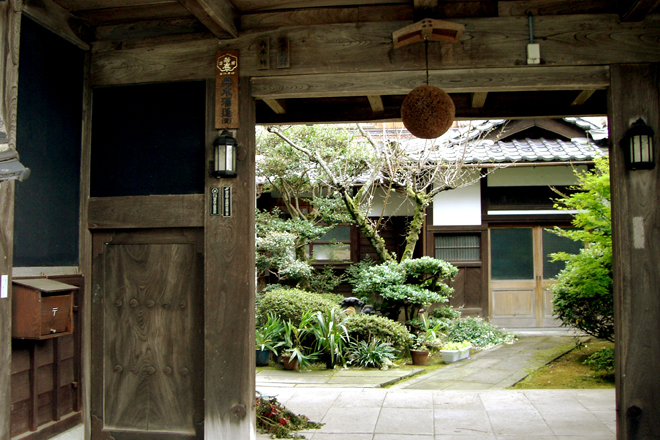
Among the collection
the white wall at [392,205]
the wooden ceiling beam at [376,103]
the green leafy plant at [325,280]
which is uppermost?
the wooden ceiling beam at [376,103]

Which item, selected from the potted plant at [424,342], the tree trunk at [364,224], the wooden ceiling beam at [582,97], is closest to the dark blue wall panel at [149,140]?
the wooden ceiling beam at [582,97]

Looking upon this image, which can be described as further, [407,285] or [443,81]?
[407,285]

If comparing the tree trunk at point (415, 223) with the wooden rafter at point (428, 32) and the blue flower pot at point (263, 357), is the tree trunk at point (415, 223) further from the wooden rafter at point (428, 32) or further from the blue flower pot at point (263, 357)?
the wooden rafter at point (428, 32)

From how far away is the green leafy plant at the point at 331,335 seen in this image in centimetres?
808

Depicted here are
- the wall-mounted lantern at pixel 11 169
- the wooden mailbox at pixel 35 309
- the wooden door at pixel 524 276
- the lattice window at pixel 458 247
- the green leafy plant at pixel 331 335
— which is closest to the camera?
the wall-mounted lantern at pixel 11 169

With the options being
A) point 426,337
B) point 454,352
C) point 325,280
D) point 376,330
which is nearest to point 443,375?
point 454,352

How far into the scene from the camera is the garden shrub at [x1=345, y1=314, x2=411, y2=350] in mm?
8484

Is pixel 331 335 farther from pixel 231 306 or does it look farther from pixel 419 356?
pixel 231 306

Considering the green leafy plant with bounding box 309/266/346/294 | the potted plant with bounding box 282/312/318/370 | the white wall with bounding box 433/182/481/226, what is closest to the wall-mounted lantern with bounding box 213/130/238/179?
the potted plant with bounding box 282/312/318/370

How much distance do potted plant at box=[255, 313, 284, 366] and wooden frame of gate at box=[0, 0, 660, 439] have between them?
3.71 meters

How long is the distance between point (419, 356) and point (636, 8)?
19.0 feet

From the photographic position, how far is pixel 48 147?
167 inches

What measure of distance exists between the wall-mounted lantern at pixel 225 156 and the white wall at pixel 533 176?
7984 mm

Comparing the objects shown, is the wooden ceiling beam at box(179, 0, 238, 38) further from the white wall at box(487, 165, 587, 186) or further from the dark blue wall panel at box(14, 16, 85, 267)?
the white wall at box(487, 165, 587, 186)
